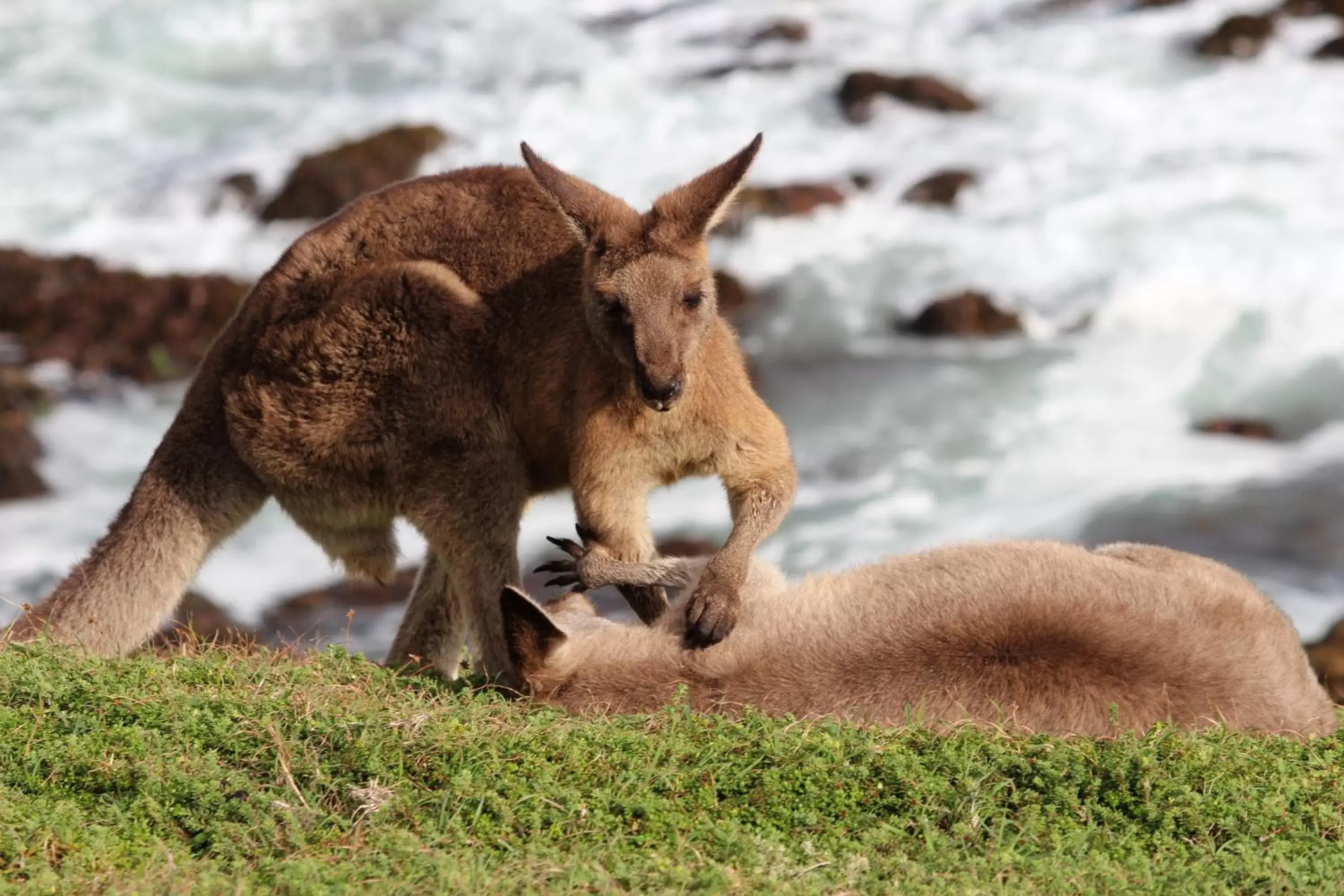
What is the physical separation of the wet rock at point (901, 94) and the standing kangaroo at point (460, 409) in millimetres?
15302

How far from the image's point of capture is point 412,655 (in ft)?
21.3

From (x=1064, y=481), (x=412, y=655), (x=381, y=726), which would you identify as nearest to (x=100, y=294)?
(x=1064, y=481)

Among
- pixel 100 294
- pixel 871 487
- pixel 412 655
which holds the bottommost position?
pixel 871 487

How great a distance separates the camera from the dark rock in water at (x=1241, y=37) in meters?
21.2

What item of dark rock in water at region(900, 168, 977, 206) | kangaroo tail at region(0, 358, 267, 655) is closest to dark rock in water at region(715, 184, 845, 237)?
dark rock in water at region(900, 168, 977, 206)

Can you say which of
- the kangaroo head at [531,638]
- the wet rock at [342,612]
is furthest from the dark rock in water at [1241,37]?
→ the kangaroo head at [531,638]

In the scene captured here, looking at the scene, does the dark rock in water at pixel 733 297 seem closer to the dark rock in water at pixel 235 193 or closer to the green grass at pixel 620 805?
the dark rock in water at pixel 235 193

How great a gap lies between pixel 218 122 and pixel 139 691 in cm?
1898

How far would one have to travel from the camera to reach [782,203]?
1964cm

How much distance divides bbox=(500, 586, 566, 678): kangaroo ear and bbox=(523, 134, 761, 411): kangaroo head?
0.88 m

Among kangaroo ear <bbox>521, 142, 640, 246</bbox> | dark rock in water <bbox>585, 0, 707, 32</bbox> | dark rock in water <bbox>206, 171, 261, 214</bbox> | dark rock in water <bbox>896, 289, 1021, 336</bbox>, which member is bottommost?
dark rock in water <bbox>896, 289, 1021, 336</bbox>

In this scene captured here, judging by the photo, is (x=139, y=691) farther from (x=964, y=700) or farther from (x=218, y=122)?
(x=218, y=122)

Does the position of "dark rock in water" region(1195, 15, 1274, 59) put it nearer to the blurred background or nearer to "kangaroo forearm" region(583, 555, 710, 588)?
the blurred background

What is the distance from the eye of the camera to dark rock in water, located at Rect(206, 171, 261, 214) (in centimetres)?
2061
